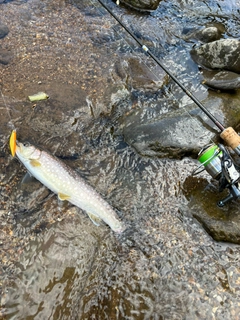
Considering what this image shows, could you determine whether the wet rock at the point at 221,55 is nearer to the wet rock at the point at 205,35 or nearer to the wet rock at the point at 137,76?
the wet rock at the point at 205,35

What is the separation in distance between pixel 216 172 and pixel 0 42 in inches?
188

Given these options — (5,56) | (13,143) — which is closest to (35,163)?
(13,143)

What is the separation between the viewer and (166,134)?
496 centimetres

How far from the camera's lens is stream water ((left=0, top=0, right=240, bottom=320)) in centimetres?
343

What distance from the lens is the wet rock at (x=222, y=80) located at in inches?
233

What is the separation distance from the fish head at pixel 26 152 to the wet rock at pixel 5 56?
8.22ft

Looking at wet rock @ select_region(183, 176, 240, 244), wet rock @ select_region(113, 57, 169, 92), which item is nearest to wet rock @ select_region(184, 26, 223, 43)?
wet rock @ select_region(113, 57, 169, 92)

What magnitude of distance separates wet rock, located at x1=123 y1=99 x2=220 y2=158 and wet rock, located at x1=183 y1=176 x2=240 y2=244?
544mm

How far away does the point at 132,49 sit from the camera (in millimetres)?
6715

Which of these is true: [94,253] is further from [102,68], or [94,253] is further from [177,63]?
[177,63]

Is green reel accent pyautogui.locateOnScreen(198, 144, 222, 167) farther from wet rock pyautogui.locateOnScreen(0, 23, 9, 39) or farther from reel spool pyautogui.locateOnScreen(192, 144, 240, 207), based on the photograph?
wet rock pyautogui.locateOnScreen(0, 23, 9, 39)

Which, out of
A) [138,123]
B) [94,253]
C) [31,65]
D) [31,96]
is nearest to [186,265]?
[94,253]

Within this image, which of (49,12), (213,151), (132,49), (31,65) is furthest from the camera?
(49,12)

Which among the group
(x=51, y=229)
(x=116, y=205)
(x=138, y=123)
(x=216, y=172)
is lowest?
(x=51, y=229)
